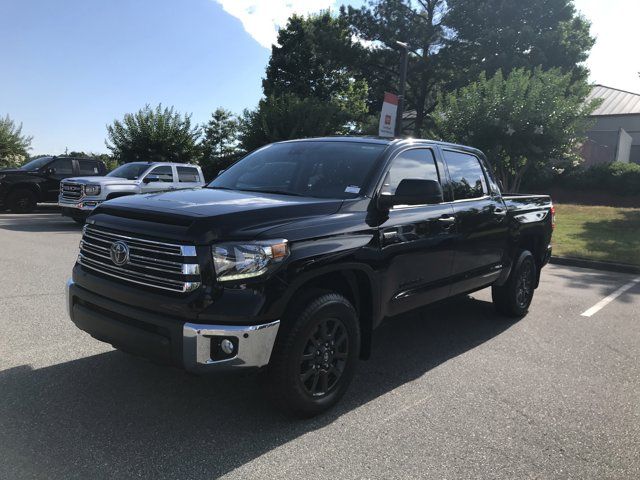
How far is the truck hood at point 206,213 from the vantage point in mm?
3002

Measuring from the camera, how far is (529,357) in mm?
4777

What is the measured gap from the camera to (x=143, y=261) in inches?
124

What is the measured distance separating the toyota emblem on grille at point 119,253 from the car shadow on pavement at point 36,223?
11021mm

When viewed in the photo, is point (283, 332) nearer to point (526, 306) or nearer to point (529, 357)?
point (529, 357)

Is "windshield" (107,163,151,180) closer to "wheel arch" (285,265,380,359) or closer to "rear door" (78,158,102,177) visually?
"rear door" (78,158,102,177)

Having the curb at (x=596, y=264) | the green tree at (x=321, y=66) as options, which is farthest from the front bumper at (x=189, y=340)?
the green tree at (x=321, y=66)

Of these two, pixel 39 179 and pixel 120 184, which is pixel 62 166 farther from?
pixel 120 184

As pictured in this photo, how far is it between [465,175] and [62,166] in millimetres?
15494

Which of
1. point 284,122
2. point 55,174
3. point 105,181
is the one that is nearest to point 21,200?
point 55,174

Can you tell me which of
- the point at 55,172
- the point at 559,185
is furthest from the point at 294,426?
the point at 559,185

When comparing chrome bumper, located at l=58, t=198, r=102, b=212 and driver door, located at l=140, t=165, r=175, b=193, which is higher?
driver door, located at l=140, t=165, r=175, b=193

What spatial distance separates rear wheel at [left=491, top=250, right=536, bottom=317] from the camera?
232 inches

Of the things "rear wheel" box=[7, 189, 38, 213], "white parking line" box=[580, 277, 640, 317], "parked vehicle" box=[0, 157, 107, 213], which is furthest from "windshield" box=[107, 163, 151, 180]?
"white parking line" box=[580, 277, 640, 317]

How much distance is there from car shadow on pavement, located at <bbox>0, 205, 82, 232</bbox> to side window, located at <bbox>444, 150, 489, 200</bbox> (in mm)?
11095
